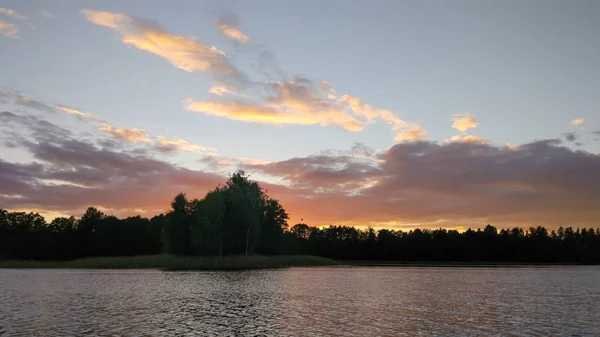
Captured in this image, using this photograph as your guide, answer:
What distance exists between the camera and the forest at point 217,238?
10619 cm

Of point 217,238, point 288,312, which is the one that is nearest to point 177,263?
point 217,238

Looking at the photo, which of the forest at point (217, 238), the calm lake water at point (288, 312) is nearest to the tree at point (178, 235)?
the forest at point (217, 238)

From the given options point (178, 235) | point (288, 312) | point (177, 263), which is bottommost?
point (288, 312)

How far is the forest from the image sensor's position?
4181 inches

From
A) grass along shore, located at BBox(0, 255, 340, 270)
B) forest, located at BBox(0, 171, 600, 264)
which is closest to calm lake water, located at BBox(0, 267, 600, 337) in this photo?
grass along shore, located at BBox(0, 255, 340, 270)

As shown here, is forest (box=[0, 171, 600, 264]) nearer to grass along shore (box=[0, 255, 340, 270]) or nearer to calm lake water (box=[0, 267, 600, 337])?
grass along shore (box=[0, 255, 340, 270])

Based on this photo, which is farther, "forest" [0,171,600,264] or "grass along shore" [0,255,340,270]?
"forest" [0,171,600,264]

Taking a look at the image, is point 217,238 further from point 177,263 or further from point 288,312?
point 288,312

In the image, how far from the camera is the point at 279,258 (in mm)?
107625

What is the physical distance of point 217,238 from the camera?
10056 centimetres

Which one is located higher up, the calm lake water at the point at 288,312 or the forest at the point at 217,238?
the forest at the point at 217,238

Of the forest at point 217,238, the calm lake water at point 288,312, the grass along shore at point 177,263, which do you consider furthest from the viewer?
the forest at point 217,238

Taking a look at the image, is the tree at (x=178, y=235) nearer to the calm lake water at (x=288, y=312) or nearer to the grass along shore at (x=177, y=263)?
the grass along shore at (x=177, y=263)

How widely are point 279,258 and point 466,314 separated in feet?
254
